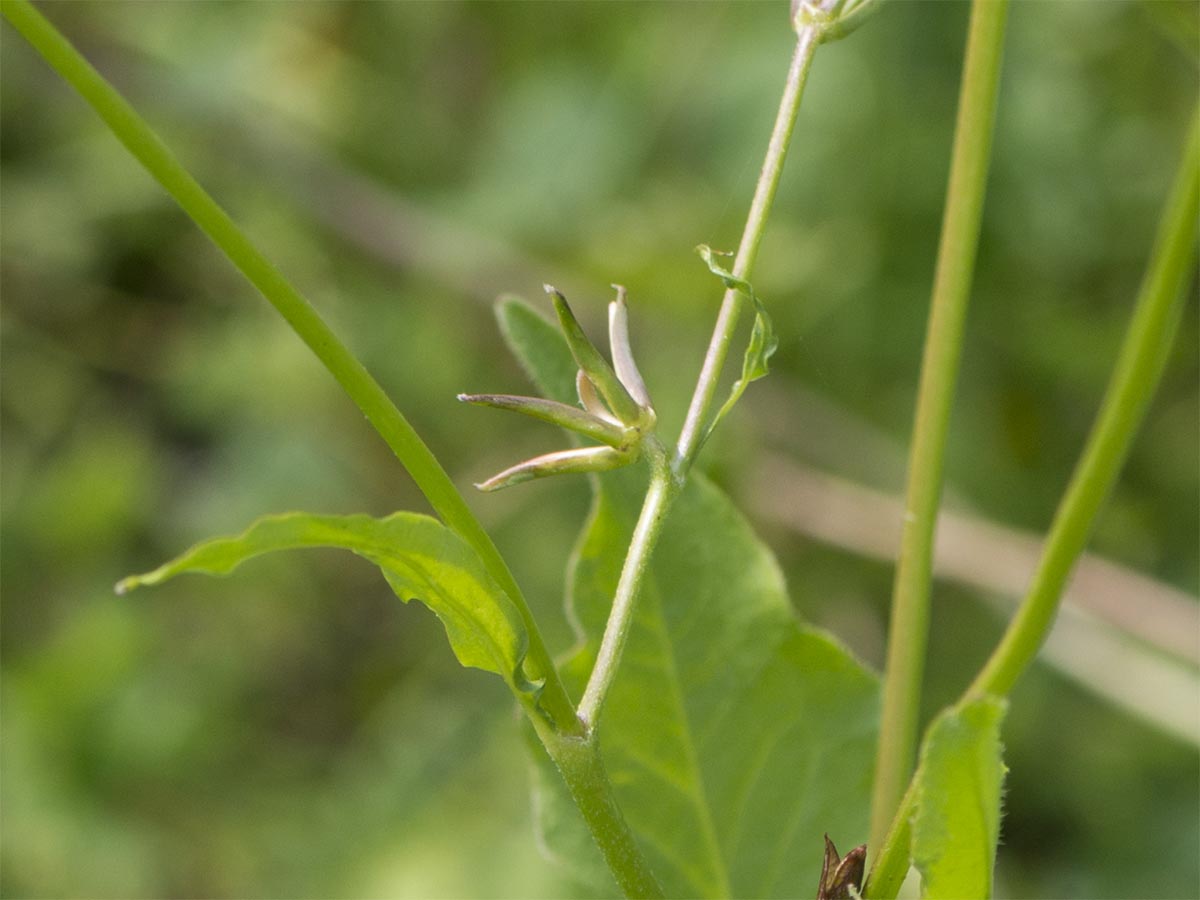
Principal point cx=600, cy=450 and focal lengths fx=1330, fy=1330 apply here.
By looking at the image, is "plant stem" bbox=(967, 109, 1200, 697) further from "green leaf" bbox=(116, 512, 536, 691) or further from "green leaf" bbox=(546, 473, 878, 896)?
"green leaf" bbox=(116, 512, 536, 691)

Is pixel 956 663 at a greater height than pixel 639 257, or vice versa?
pixel 639 257

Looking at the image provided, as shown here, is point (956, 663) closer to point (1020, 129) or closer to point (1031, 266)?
point (1031, 266)

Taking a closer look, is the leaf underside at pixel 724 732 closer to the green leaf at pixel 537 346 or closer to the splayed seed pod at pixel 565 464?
the green leaf at pixel 537 346

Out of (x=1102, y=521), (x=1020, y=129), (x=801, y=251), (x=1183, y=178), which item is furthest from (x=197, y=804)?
(x=1183, y=178)

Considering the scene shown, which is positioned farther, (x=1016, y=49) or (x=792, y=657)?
(x=1016, y=49)

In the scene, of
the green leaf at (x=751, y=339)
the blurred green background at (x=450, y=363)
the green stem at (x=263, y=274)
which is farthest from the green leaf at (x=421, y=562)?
the blurred green background at (x=450, y=363)
